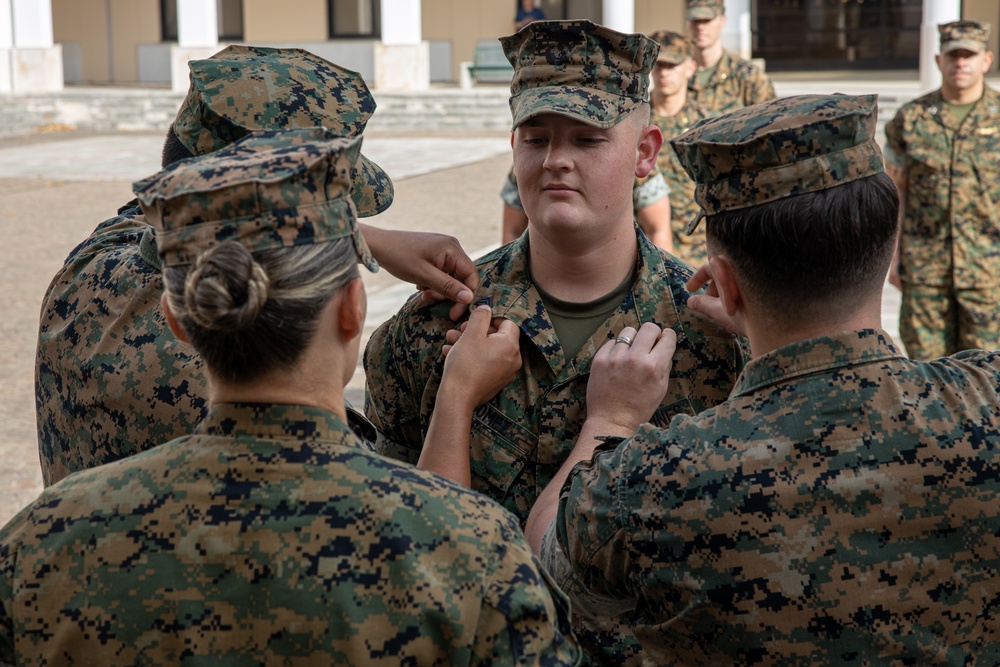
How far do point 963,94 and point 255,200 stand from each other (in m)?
5.72

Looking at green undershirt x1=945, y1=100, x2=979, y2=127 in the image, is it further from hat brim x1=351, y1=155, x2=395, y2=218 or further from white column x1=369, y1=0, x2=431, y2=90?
white column x1=369, y1=0, x2=431, y2=90

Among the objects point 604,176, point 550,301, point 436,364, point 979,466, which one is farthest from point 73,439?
point 979,466

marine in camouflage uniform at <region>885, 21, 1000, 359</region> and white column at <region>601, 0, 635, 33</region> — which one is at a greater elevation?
white column at <region>601, 0, 635, 33</region>

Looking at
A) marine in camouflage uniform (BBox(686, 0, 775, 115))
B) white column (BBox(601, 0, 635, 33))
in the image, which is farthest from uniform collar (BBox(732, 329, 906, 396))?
white column (BBox(601, 0, 635, 33))

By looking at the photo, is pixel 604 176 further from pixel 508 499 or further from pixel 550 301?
pixel 508 499

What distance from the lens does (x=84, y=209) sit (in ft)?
41.7

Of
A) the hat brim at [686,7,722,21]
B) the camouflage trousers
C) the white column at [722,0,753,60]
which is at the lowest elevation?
the camouflage trousers

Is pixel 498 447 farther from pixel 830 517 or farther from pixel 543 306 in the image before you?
pixel 830 517

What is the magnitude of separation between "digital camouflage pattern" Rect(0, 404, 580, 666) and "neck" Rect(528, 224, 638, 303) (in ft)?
3.60

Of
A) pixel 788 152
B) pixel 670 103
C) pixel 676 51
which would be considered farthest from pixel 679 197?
pixel 788 152

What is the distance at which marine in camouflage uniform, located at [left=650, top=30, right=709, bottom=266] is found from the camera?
20.4 ft

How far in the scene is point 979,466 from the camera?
1770 mm

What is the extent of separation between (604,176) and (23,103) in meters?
21.1

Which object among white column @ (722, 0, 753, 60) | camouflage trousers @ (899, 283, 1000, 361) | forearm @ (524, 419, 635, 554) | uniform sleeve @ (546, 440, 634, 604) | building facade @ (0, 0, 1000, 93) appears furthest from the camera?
building facade @ (0, 0, 1000, 93)
